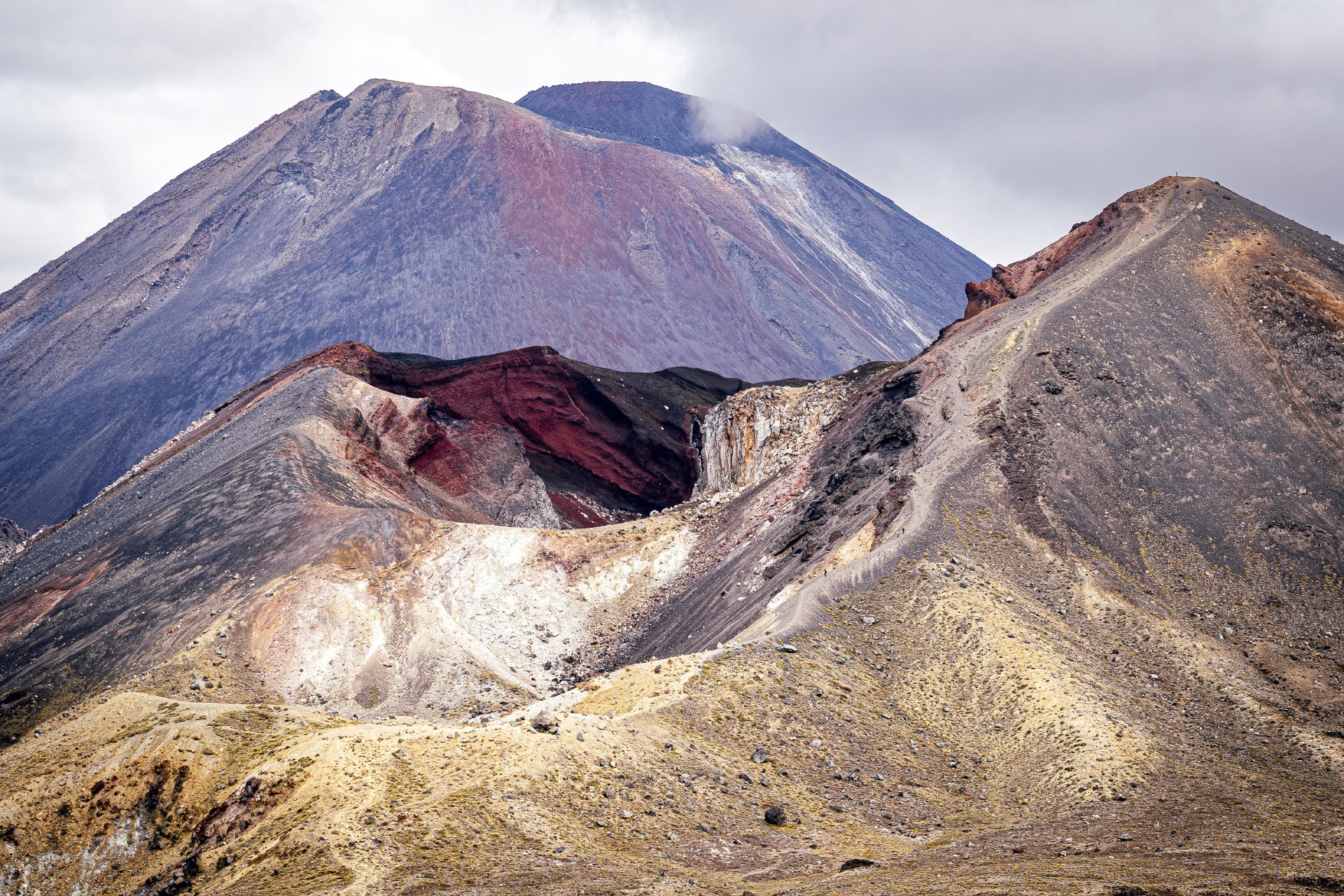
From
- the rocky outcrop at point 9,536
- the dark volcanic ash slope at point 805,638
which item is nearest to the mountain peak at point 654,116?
the rocky outcrop at point 9,536

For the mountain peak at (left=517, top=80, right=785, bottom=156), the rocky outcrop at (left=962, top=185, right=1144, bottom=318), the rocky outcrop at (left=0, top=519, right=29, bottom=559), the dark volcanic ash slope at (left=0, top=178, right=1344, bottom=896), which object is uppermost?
the mountain peak at (left=517, top=80, right=785, bottom=156)

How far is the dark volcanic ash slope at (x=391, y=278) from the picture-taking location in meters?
102

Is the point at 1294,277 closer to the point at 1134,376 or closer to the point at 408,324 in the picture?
the point at 1134,376

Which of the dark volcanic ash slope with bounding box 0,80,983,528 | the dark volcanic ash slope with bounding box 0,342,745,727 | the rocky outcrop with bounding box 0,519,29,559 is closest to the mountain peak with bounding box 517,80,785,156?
the dark volcanic ash slope with bounding box 0,80,983,528

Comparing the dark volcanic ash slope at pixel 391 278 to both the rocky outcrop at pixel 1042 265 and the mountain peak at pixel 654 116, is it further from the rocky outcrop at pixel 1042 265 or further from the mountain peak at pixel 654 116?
the rocky outcrop at pixel 1042 265

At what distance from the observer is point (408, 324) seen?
106438 mm

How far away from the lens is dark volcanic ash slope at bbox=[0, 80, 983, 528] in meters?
102

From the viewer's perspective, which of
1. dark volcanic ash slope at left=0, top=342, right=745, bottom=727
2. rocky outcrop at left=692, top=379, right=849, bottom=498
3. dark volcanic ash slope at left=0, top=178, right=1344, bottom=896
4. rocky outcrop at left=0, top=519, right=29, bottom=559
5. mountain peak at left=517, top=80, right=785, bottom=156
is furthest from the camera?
mountain peak at left=517, top=80, right=785, bottom=156

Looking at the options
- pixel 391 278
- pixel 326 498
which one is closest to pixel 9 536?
pixel 326 498

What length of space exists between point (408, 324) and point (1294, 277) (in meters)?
86.6

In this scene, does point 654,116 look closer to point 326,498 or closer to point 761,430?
point 761,430

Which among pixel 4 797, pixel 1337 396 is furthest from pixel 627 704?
pixel 1337 396

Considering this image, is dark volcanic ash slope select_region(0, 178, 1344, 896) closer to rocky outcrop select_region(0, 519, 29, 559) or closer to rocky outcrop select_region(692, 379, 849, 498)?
rocky outcrop select_region(692, 379, 849, 498)

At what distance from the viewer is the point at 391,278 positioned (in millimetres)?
111688
